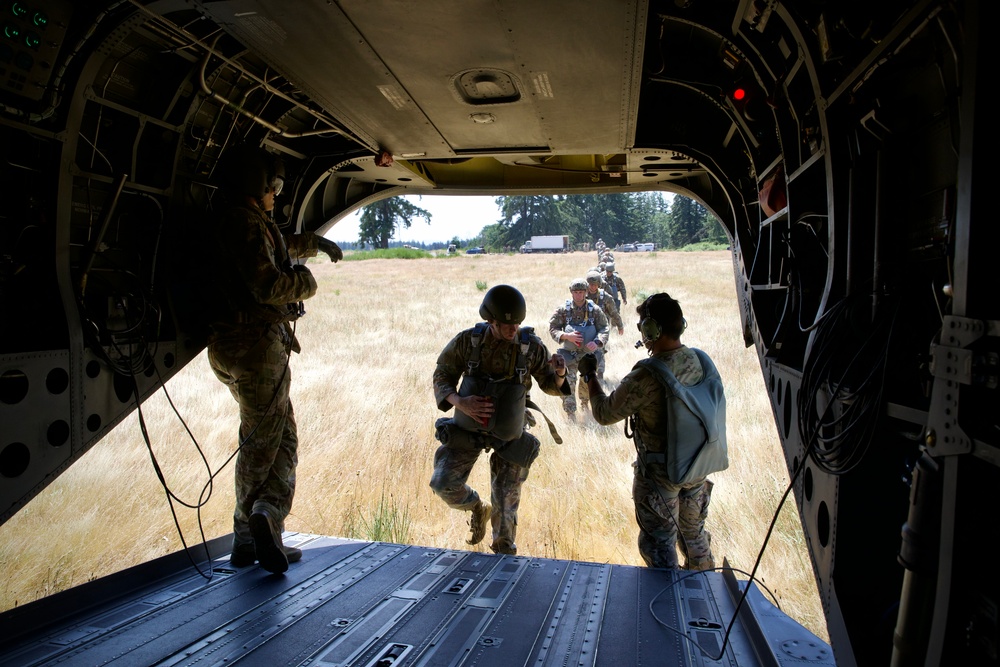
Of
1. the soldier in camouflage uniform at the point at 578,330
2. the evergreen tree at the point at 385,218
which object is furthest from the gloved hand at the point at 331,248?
the evergreen tree at the point at 385,218

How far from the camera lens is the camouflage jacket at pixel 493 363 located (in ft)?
14.0

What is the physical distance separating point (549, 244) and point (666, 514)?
91.9 ft

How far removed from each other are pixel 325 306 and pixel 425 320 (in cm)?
355

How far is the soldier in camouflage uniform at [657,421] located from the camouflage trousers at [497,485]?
962 millimetres

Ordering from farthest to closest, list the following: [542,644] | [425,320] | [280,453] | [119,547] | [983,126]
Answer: [425,320], [119,547], [280,453], [542,644], [983,126]

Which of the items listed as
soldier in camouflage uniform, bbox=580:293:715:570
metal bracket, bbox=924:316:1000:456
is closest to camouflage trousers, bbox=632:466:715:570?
soldier in camouflage uniform, bbox=580:293:715:570

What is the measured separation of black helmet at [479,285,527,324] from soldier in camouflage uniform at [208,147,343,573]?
3.95 feet

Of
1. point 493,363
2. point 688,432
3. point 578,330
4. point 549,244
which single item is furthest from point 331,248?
point 549,244

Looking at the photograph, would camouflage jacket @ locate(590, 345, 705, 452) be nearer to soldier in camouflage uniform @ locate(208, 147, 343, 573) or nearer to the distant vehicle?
soldier in camouflage uniform @ locate(208, 147, 343, 573)

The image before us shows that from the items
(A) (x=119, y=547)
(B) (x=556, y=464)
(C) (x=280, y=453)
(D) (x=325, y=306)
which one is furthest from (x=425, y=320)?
(C) (x=280, y=453)

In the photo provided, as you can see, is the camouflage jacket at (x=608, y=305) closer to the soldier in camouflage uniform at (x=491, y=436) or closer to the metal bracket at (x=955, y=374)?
the soldier in camouflage uniform at (x=491, y=436)

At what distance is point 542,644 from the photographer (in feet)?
8.86

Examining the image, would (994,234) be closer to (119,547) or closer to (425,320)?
(119,547)

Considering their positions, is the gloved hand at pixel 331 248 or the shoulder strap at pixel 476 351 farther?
the shoulder strap at pixel 476 351
